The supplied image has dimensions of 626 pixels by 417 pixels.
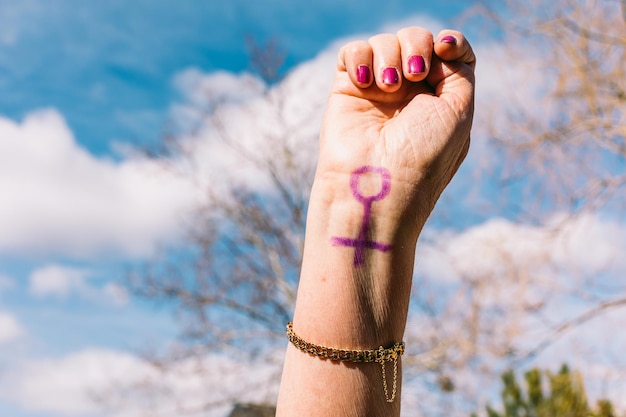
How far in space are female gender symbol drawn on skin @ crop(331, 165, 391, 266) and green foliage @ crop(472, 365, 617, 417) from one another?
293 inches

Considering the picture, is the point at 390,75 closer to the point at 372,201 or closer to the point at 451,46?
the point at 451,46

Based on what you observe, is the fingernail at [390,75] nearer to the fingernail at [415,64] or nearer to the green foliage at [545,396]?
the fingernail at [415,64]

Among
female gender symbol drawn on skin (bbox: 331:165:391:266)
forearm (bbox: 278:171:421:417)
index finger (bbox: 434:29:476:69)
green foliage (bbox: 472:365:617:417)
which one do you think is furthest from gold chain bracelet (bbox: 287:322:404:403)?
green foliage (bbox: 472:365:617:417)

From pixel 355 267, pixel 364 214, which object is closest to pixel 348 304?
pixel 355 267

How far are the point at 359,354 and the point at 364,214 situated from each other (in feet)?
1.08

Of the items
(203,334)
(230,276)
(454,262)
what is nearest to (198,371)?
(203,334)

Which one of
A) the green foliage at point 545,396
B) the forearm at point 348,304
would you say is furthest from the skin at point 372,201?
the green foliage at point 545,396

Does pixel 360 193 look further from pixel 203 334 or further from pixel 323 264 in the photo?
pixel 203 334

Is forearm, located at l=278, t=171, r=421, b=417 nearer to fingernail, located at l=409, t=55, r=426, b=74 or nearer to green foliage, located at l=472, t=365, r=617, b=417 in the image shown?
fingernail, located at l=409, t=55, r=426, b=74

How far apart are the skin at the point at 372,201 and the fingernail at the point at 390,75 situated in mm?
17

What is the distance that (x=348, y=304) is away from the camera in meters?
1.47

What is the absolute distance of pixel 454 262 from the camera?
8.78 m

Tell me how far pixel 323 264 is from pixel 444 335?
32.9 ft

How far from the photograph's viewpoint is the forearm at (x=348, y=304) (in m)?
1.45
